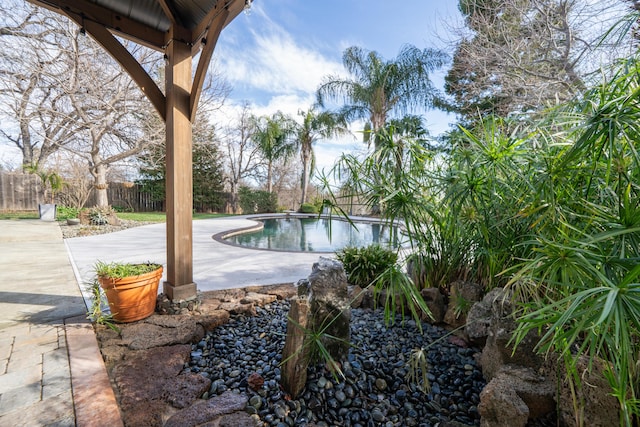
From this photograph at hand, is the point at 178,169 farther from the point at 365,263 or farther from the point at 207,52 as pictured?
the point at 365,263

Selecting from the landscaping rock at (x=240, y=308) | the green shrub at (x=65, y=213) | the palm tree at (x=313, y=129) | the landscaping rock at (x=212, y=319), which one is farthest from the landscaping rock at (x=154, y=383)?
the palm tree at (x=313, y=129)

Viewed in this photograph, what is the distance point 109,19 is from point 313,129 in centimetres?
1413

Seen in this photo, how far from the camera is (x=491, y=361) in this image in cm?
166

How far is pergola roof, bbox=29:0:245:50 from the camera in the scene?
236cm

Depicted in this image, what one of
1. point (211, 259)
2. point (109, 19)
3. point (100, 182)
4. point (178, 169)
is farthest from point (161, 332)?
point (100, 182)

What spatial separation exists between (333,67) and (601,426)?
14.7m

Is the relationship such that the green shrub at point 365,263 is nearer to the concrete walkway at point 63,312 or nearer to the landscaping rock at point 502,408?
the concrete walkway at point 63,312

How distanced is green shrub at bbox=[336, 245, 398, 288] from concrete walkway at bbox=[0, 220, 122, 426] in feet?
6.97

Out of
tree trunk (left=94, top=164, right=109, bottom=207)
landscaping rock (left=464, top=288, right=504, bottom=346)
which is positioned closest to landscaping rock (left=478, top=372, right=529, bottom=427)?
landscaping rock (left=464, top=288, right=504, bottom=346)

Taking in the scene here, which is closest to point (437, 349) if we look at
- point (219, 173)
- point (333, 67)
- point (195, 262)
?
point (195, 262)

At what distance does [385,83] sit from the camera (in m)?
12.3

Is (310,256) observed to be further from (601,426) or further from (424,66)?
(424,66)

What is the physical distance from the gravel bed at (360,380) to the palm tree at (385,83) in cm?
1076

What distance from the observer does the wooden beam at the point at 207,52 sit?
7.38 feet
